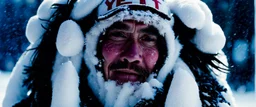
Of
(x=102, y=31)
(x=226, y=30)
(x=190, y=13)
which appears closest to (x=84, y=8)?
(x=102, y=31)

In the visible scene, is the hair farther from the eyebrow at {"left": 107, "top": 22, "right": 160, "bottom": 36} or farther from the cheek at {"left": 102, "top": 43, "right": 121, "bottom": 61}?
the cheek at {"left": 102, "top": 43, "right": 121, "bottom": 61}

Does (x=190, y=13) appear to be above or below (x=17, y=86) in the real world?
above

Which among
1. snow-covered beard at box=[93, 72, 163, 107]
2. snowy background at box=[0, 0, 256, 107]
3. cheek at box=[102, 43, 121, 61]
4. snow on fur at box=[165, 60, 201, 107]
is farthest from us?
snowy background at box=[0, 0, 256, 107]

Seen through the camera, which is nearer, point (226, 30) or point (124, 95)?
point (124, 95)

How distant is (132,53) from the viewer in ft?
6.15

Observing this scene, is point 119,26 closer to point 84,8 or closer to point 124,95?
point 84,8

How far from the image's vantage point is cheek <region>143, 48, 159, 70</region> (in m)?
1.92

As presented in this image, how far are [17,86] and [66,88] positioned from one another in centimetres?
38

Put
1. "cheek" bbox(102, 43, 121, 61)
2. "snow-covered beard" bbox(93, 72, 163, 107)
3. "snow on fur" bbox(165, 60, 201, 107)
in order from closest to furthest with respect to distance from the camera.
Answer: "snow on fur" bbox(165, 60, 201, 107)
"snow-covered beard" bbox(93, 72, 163, 107)
"cheek" bbox(102, 43, 121, 61)

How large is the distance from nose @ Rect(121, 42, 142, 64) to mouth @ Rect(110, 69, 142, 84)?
5cm

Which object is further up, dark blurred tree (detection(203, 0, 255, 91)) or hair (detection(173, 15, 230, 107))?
dark blurred tree (detection(203, 0, 255, 91))

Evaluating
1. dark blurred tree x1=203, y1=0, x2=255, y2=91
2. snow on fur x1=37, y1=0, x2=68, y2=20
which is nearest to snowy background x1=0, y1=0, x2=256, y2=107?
dark blurred tree x1=203, y1=0, x2=255, y2=91

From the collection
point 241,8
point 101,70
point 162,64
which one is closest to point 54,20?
point 101,70

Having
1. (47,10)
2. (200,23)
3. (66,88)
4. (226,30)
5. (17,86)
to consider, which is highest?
(226,30)
